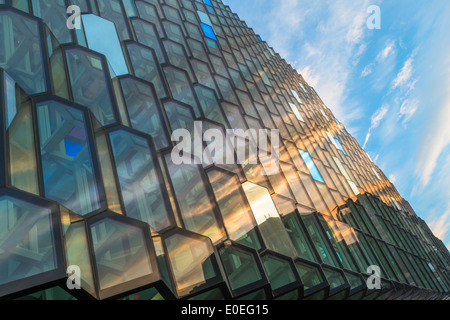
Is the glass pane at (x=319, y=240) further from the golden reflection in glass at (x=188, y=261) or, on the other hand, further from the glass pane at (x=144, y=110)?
the glass pane at (x=144, y=110)

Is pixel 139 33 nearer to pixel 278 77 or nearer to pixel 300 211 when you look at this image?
pixel 300 211

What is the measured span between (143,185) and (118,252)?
6.24ft

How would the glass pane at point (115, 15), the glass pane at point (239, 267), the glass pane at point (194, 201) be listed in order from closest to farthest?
the glass pane at point (239, 267) < the glass pane at point (194, 201) < the glass pane at point (115, 15)

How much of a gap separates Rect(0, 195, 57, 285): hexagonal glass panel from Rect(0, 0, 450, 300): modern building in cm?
2

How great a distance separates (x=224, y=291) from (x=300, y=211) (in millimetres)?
5497

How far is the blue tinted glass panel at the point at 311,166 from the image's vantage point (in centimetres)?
1545

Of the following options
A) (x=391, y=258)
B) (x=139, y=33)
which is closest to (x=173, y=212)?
(x=139, y=33)
